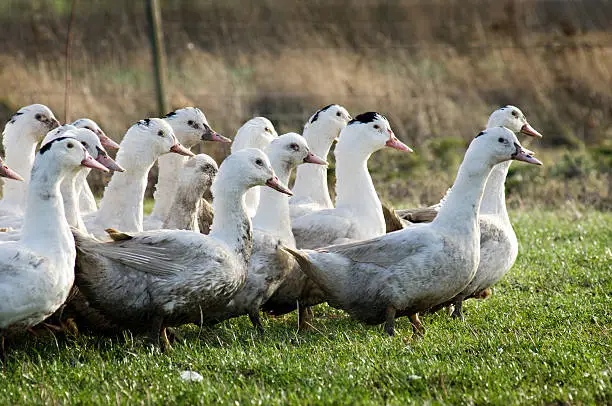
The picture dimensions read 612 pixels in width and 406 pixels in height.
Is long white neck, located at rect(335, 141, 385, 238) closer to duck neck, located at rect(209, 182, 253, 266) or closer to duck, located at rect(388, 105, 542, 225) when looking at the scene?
duck, located at rect(388, 105, 542, 225)

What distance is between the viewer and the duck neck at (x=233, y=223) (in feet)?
20.9

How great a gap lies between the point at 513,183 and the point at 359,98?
3598mm

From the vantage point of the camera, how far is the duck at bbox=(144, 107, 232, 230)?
777cm

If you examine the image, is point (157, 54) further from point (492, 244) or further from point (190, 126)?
point (492, 244)

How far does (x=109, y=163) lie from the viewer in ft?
21.8

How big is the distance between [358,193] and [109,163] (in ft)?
6.49

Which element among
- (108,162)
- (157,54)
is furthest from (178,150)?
(157,54)

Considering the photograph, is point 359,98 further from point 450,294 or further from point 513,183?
point 450,294

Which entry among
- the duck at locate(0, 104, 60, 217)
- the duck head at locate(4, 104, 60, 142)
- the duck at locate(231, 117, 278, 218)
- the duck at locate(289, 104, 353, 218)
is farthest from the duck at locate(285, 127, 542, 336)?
the duck head at locate(4, 104, 60, 142)

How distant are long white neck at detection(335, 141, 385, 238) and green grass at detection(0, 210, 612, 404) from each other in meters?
0.74

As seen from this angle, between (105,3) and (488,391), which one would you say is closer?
(488,391)

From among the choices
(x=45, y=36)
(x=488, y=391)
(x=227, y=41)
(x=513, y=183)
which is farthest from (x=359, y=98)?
(x=488, y=391)

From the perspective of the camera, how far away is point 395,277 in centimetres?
636

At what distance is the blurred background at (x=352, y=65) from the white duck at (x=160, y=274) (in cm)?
707
